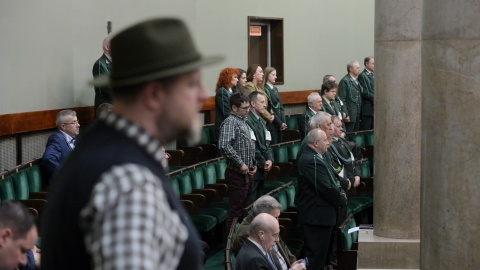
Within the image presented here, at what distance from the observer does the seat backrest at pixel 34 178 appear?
24.6 ft

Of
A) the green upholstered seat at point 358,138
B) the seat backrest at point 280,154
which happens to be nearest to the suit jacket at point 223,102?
the seat backrest at point 280,154

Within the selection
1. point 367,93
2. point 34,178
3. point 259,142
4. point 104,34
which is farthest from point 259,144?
point 367,93

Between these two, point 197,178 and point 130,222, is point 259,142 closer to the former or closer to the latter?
point 197,178

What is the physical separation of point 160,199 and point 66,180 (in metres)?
0.17

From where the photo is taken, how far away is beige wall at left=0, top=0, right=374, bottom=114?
9.20 metres

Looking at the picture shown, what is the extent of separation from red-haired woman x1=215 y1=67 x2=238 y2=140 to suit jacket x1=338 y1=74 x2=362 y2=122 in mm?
3202

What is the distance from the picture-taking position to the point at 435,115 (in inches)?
173

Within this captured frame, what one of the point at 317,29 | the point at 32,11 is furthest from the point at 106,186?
the point at 317,29

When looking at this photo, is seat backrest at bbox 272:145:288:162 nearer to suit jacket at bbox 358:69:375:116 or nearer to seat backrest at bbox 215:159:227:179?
seat backrest at bbox 215:159:227:179

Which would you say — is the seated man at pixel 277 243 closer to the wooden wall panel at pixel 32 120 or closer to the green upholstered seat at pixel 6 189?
the green upholstered seat at pixel 6 189

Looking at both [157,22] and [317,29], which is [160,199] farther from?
[317,29]

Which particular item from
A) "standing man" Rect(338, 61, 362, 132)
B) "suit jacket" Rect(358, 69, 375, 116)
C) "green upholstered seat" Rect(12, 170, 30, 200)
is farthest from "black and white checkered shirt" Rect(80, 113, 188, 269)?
"suit jacket" Rect(358, 69, 375, 116)

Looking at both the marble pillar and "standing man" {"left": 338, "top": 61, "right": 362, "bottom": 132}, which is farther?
"standing man" {"left": 338, "top": 61, "right": 362, "bottom": 132}

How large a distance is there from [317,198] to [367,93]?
21.1ft
